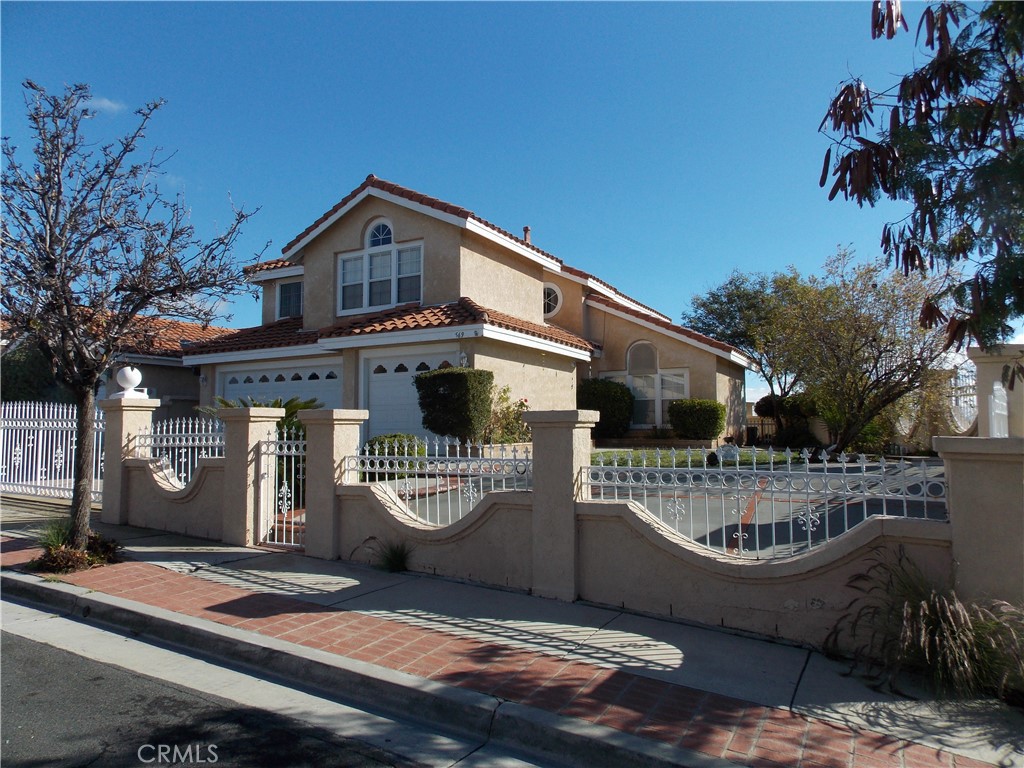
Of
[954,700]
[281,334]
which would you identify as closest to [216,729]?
[954,700]

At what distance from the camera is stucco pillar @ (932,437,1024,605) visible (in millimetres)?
4219

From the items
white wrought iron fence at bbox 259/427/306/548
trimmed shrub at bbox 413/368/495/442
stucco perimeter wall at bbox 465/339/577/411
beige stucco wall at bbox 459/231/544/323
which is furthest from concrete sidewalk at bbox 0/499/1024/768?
beige stucco wall at bbox 459/231/544/323

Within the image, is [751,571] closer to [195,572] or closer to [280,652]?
[280,652]

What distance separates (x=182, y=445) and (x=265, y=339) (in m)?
8.17

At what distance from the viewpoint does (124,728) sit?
3834 mm

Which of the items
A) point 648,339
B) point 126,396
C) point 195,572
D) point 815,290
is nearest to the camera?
point 195,572

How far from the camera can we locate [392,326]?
13.9 meters

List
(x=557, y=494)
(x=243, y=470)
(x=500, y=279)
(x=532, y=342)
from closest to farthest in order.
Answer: (x=557, y=494)
(x=243, y=470)
(x=532, y=342)
(x=500, y=279)

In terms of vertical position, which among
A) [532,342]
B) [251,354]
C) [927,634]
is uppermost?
[532,342]

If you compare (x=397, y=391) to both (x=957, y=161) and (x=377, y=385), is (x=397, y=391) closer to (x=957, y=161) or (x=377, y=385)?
(x=377, y=385)

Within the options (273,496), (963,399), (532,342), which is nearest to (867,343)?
(963,399)

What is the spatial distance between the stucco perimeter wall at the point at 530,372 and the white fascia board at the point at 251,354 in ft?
13.7

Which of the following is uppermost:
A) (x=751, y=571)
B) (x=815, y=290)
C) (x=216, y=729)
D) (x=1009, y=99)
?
(x=815, y=290)

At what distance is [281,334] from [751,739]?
16029 millimetres
